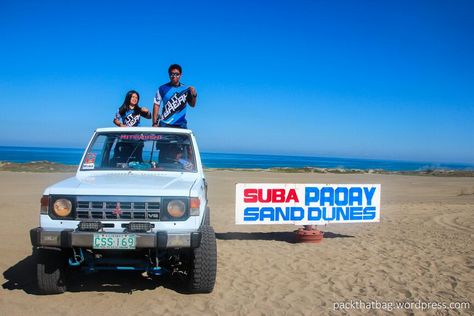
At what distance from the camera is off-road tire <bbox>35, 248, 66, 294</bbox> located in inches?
188

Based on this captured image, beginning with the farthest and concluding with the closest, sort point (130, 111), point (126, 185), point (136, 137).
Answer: point (130, 111) → point (136, 137) → point (126, 185)

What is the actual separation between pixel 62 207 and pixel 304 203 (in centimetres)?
520

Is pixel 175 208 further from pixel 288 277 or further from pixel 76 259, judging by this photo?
pixel 288 277

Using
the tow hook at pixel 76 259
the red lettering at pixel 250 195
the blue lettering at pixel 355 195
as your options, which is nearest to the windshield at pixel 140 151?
the tow hook at pixel 76 259

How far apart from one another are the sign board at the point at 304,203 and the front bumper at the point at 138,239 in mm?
3979

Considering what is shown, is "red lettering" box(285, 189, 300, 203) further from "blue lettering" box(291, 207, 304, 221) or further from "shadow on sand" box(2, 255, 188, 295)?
"shadow on sand" box(2, 255, 188, 295)

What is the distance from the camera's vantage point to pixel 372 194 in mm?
8875

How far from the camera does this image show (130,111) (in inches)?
281

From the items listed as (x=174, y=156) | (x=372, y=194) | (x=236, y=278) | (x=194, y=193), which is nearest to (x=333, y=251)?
(x=372, y=194)

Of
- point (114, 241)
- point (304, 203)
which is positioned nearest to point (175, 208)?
point (114, 241)

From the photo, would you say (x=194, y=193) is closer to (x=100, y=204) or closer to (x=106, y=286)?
(x=100, y=204)

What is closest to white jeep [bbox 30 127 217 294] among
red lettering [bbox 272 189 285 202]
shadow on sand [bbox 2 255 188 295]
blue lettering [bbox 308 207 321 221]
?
shadow on sand [bbox 2 255 188 295]

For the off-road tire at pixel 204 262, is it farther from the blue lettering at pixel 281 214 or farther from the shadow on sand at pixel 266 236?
the shadow on sand at pixel 266 236

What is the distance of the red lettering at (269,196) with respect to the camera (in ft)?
27.5
